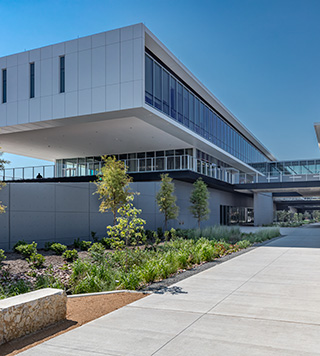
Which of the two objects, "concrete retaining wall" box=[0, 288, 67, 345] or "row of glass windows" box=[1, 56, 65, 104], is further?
"row of glass windows" box=[1, 56, 65, 104]

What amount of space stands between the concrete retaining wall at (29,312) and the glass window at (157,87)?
1994 cm

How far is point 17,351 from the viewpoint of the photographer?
4.91 metres

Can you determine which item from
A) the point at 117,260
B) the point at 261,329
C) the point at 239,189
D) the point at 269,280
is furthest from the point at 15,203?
the point at 239,189

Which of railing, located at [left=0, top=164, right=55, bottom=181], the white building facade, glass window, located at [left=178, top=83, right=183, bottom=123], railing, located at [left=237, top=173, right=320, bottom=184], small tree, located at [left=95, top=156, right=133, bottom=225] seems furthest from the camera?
railing, located at [left=237, top=173, right=320, bottom=184]

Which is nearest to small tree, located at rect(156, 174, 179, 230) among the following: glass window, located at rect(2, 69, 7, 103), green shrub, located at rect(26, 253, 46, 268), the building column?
glass window, located at rect(2, 69, 7, 103)

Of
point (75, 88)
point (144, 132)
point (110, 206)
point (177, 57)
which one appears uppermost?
point (177, 57)

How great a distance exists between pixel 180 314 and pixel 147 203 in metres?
19.4

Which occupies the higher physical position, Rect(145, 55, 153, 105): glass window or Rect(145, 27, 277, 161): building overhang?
Rect(145, 27, 277, 161): building overhang

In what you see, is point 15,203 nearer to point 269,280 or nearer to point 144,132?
point 269,280

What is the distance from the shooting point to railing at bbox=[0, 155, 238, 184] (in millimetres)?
29844

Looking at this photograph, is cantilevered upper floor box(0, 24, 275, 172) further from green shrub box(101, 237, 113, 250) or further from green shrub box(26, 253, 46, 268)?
green shrub box(26, 253, 46, 268)

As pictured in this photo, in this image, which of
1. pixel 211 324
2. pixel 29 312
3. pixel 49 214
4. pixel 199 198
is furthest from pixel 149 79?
pixel 29 312

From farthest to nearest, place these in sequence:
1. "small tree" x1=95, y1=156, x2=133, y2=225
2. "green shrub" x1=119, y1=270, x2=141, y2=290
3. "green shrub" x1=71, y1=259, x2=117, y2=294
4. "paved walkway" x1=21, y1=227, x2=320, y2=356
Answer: "small tree" x1=95, y1=156, x2=133, y2=225 < "green shrub" x1=119, y1=270, x2=141, y2=290 < "green shrub" x1=71, y1=259, x2=117, y2=294 < "paved walkway" x1=21, y1=227, x2=320, y2=356

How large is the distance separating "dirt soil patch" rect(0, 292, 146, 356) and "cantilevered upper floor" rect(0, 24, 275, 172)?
15347mm
